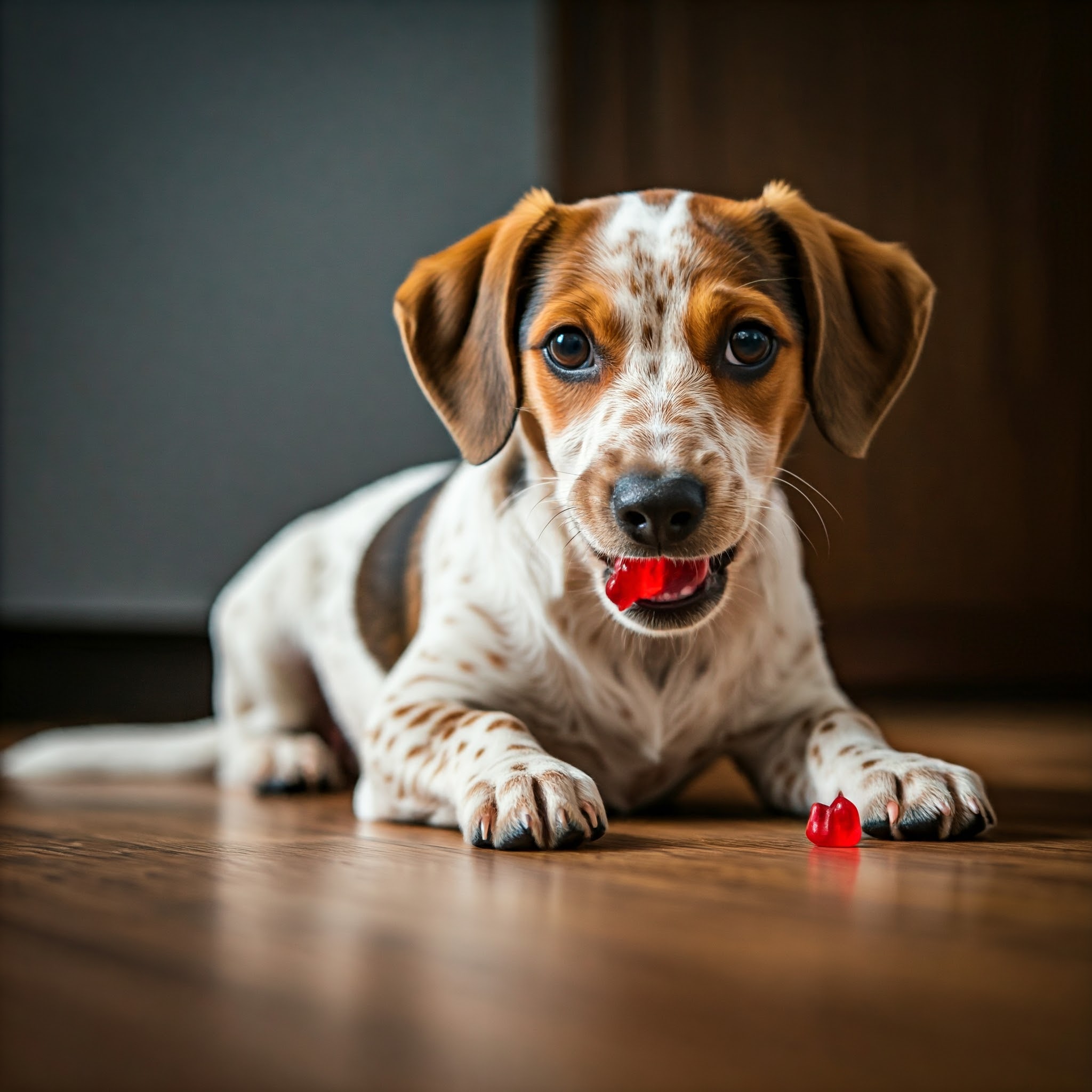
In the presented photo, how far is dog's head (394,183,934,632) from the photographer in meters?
1.64

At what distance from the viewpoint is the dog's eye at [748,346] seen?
5.88 ft

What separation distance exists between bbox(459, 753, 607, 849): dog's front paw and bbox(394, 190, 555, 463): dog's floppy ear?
0.59 metres

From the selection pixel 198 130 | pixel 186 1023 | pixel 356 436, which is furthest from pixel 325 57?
pixel 186 1023

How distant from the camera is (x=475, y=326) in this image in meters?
1.96

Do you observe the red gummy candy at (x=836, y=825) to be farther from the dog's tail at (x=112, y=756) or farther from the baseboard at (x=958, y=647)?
the baseboard at (x=958, y=647)

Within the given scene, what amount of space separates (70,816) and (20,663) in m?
2.79

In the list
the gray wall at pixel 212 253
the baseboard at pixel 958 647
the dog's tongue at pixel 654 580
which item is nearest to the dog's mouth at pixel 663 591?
the dog's tongue at pixel 654 580

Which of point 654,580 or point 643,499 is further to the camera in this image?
point 654,580

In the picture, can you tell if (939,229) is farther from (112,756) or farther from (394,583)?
(112,756)

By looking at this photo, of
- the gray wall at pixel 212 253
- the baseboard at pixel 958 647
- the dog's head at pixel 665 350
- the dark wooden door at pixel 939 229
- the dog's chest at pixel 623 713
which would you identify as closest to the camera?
the dog's head at pixel 665 350

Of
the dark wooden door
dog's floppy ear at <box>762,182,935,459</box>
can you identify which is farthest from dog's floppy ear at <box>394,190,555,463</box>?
the dark wooden door

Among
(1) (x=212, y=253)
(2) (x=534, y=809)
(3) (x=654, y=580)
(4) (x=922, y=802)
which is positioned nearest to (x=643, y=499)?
(3) (x=654, y=580)

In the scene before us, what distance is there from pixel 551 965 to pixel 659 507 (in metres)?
0.76

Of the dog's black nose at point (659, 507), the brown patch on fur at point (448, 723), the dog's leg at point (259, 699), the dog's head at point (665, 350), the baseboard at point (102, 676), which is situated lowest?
the baseboard at point (102, 676)
